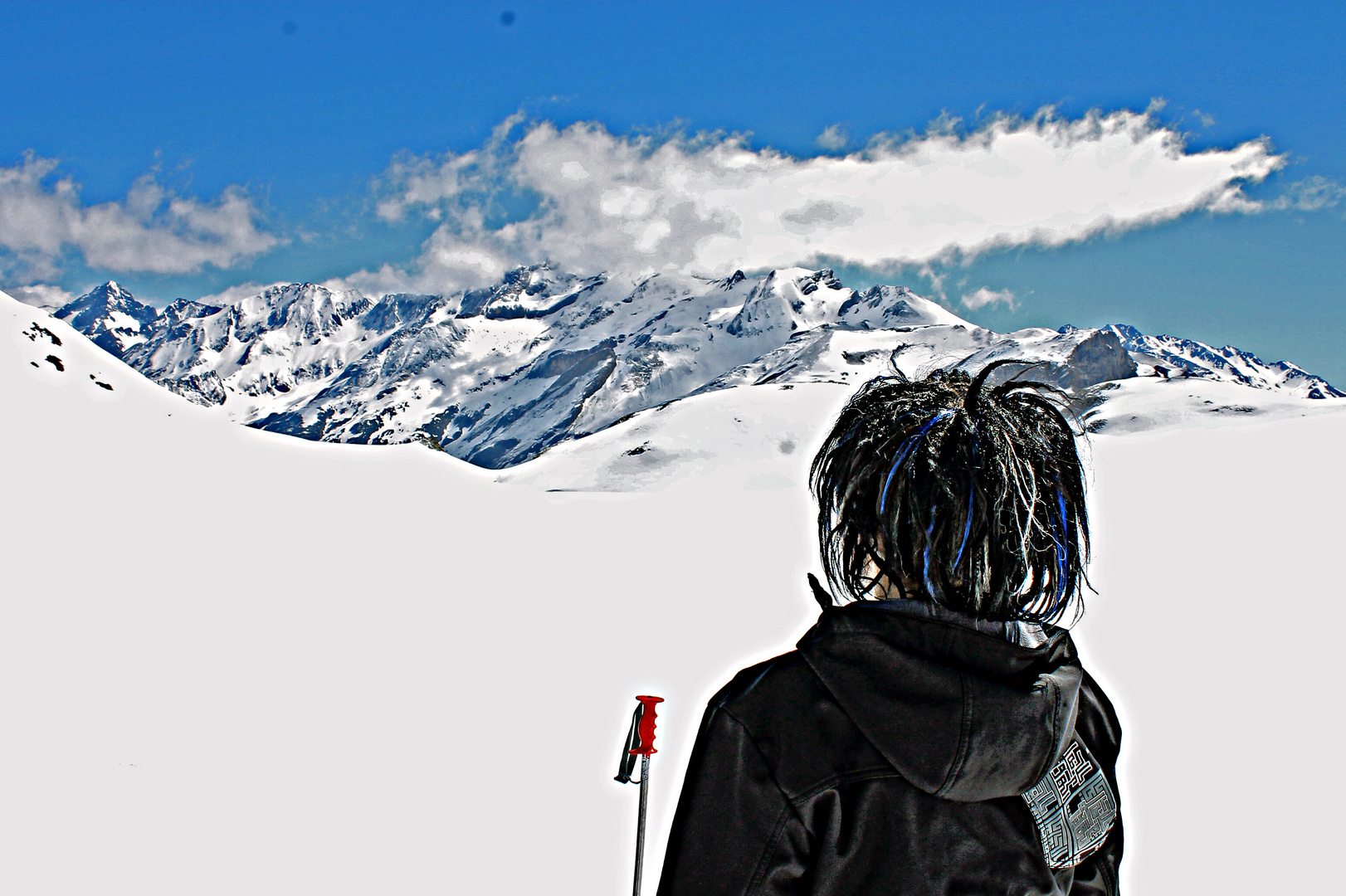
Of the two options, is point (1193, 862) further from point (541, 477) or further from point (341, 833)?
point (541, 477)

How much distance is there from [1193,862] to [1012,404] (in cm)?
568

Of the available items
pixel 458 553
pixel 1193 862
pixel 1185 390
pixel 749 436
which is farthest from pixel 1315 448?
pixel 1185 390

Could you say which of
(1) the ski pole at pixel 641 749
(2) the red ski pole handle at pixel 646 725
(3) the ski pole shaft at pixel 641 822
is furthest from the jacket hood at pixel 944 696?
(3) the ski pole shaft at pixel 641 822

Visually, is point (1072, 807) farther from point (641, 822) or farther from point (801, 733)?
point (641, 822)

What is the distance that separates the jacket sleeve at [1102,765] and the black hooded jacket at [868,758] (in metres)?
0.47

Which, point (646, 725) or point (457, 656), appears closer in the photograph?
point (646, 725)

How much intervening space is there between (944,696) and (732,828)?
490mm

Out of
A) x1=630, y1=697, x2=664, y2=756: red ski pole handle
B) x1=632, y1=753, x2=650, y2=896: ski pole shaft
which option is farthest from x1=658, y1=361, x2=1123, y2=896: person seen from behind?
x1=632, y1=753, x2=650, y2=896: ski pole shaft

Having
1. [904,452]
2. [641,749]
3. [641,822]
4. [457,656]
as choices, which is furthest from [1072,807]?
[457,656]

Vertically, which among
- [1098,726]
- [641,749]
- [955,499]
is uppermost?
[955,499]

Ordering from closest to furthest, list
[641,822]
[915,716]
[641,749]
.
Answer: [915,716], [641,749], [641,822]

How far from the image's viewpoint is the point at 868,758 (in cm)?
162

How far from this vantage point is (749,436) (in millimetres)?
49688

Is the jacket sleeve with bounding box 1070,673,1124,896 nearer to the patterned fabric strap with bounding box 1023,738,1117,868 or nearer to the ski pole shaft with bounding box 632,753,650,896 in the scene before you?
the patterned fabric strap with bounding box 1023,738,1117,868
